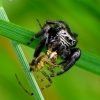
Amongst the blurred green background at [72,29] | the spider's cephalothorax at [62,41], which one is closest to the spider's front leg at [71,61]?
the spider's cephalothorax at [62,41]

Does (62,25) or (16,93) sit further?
(16,93)

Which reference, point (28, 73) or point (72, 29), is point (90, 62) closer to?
point (28, 73)

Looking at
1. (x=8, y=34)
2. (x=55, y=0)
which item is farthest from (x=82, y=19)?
(x=8, y=34)

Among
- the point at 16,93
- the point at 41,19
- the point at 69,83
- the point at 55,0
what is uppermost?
the point at 55,0

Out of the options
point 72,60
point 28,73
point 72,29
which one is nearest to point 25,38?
point 28,73

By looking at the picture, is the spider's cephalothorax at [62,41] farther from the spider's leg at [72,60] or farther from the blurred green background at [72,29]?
the blurred green background at [72,29]

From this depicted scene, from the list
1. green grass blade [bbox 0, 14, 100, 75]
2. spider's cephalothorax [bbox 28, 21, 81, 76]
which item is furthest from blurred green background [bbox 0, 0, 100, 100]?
green grass blade [bbox 0, 14, 100, 75]

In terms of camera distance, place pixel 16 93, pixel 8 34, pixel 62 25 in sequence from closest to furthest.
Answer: pixel 8 34, pixel 62 25, pixel 16 93

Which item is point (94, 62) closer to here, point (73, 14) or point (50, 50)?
point (50, 50)

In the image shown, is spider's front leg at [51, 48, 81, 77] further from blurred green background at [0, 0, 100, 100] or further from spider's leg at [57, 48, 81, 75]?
blurred green background at [0, 0, 100, 100]
